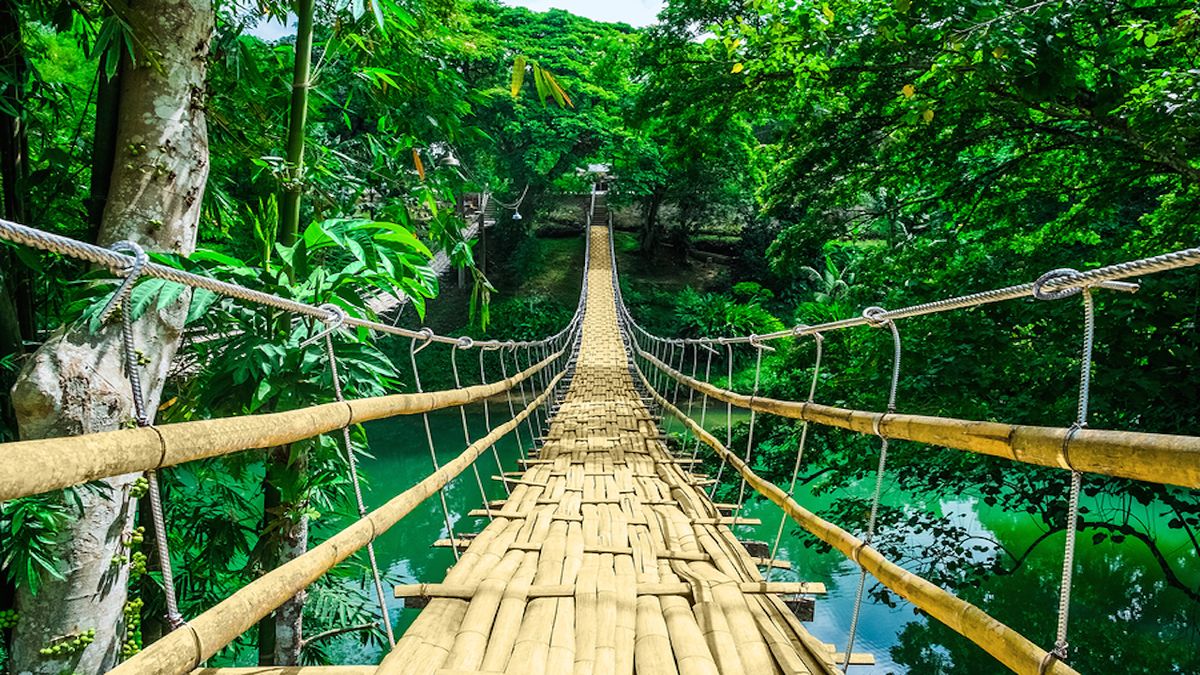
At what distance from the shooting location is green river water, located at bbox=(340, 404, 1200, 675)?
4.23m

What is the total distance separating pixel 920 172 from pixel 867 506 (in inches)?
76.8

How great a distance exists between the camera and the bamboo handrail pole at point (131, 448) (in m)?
0.42

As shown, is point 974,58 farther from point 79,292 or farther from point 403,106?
point 79,292

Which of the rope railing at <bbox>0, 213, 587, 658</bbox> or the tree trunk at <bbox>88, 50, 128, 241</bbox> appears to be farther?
the tree trunk at <bbox>88, 50, 128, 241</bbox>

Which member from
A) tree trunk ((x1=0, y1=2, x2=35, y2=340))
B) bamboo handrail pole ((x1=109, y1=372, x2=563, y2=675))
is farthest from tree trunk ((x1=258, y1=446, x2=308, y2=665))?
bamboo handrail pole ((x1=109, y1=372, x2=563, y2=675))

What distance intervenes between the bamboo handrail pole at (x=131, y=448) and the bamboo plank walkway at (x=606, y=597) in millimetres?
428

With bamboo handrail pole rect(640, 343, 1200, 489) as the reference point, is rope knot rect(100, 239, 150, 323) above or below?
above

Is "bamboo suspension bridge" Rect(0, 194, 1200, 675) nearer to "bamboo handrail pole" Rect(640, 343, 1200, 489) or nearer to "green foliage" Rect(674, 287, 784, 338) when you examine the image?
"bamboo handrail pole" Rect(640, 343, 1200, 489)

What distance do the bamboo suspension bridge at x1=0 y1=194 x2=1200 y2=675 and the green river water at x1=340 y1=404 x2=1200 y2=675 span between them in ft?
8.28

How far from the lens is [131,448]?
0.53 m

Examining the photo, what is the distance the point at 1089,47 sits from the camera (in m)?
2.34

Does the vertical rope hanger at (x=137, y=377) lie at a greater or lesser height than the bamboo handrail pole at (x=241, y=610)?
greater

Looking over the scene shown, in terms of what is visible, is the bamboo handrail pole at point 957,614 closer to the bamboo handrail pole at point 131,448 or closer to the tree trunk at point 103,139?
the bamboo handrail pole at point 131,448

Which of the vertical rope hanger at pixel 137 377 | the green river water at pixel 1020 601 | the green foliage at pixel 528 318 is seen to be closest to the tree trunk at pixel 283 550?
the vertical rope hanger at pixel 137 377
